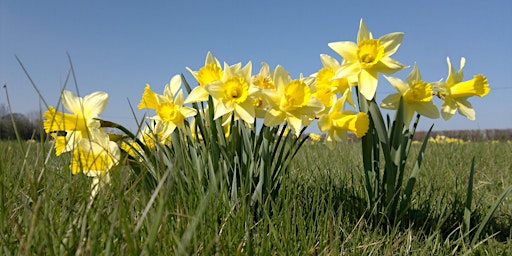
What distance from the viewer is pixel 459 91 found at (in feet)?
5.36

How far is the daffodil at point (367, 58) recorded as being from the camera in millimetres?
1538

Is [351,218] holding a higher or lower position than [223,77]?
lower

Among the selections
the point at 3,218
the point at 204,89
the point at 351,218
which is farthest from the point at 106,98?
the point at 351,218

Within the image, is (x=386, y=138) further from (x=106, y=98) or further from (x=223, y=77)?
(x=106, y=98)

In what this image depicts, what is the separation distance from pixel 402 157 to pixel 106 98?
1.15 meters

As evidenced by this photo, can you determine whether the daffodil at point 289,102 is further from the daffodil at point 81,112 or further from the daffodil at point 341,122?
the daffodil at point 81,112

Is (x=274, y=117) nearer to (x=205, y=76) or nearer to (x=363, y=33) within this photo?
(x=205, y=76)

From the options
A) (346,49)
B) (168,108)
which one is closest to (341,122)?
(346,49)

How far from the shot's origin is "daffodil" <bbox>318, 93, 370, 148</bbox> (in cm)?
148

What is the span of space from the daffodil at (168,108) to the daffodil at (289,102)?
1.00ft

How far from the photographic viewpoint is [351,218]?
6.01 feet

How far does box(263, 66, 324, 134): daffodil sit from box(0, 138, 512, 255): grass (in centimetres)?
21

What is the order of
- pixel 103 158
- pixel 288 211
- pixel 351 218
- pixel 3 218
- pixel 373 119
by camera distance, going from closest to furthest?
pixel 3 218 < pixel 288 211 < pixel 103 158 < pixel 373 119 < pixel 351 218

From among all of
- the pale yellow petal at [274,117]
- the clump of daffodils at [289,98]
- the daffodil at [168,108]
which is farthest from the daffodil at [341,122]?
the daffodil at [168,108]
